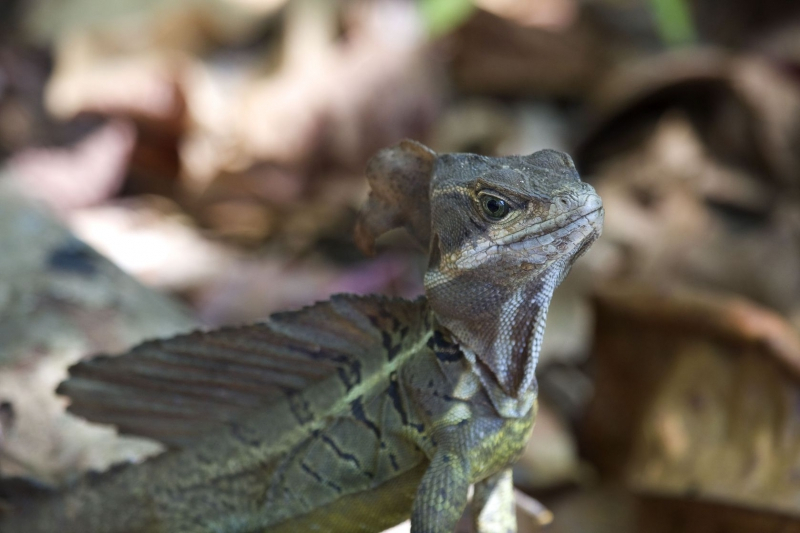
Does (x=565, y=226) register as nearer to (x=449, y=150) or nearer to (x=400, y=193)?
(x=400, y=193)

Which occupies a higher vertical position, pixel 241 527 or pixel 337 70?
pixel 337 70

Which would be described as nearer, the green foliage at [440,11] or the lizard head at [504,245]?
the lizard head at [504,245]

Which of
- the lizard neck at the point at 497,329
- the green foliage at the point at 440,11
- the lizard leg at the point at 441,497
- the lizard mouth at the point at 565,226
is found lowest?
the lizard leg at the point at 441,497

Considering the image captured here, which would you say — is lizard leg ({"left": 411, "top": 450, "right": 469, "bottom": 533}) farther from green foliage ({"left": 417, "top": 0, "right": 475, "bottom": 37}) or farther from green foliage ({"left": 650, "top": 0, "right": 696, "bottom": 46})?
green foliage ({"left": 650, "top": 0, "right": 696, "bottom": 46})

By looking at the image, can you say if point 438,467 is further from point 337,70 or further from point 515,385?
point 337,70

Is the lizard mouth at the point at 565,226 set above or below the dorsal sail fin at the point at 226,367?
below

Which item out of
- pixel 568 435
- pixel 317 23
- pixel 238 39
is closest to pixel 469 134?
pixel 317 23

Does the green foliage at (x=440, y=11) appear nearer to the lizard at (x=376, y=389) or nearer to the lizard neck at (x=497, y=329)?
the lizard at (x=376, y=389)

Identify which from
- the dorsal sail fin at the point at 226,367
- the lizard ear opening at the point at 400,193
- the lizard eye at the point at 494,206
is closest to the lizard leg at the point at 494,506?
the dorsal sail fin at the point at 226,367
